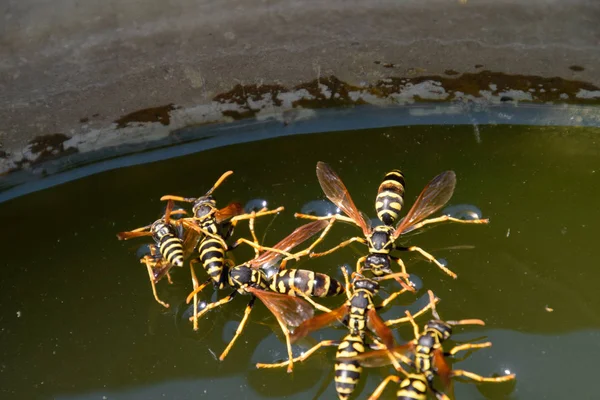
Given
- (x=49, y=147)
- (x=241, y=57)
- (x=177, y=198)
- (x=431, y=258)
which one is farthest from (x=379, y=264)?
(x=49, y=147)

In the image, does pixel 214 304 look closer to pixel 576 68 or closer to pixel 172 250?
pixel 172 250

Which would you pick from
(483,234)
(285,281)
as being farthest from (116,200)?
(483,234)

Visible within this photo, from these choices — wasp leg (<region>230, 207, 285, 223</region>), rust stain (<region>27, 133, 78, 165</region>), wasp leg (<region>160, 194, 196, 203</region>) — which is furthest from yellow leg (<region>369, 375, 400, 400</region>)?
rust stain (<region>27, 133, 78, 165</region>)

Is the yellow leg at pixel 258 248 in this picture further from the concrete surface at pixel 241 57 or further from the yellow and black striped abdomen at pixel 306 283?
the concrete surface at pixel 241 57

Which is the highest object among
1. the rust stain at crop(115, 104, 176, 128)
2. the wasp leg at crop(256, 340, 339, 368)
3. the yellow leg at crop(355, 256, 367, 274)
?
the rust stain at crop(115, 104, 176, 128)

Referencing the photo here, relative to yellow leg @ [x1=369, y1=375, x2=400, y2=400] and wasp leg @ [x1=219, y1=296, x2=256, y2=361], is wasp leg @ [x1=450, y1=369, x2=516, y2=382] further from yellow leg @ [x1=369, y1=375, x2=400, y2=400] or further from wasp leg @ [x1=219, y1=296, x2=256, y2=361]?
wasp leg @ [x1=219, y1=296, x2=256, y2=361]

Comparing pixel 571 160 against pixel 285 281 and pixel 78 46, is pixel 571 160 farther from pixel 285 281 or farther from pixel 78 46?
pixel 78 46
